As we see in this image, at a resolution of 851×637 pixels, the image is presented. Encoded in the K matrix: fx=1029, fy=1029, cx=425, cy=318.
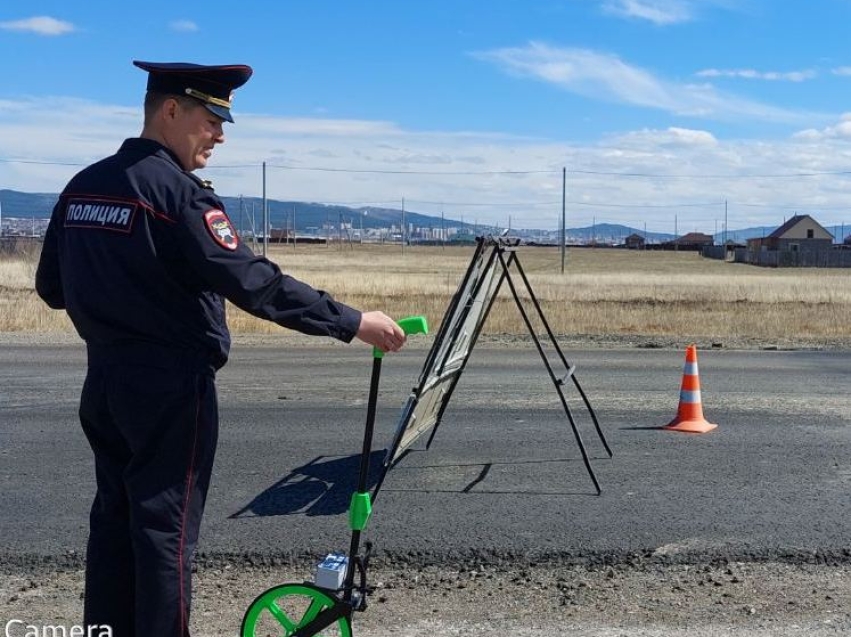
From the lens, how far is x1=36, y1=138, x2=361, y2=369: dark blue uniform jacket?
322 centimetres

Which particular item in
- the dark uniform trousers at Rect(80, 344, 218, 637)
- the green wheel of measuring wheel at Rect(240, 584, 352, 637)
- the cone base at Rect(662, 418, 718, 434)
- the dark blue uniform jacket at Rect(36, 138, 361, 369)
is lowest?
the cone base at Rect(662, 418, 718, 434)

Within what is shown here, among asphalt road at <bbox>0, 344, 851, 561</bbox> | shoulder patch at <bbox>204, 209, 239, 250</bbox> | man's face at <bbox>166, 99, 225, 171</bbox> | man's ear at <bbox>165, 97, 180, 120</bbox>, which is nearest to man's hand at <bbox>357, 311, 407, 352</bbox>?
shoulder patch at <bbox>204, 209, 239, 250</bbox>

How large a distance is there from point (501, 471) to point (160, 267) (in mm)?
4801

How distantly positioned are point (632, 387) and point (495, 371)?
2071mm

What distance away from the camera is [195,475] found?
11.2 ft

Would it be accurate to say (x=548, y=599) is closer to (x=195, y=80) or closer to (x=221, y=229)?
(x=221, y=229)

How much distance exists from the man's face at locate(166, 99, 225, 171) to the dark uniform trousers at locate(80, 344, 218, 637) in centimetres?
67

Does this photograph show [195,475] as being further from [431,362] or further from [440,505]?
[440,505]

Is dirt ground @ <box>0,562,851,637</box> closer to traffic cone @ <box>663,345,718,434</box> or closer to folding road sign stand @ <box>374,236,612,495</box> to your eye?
folding road sign stand @ <box>374,236,612,495</box>

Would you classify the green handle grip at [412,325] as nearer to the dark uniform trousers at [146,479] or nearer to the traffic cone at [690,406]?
the dark uniform trousers at [146,479]

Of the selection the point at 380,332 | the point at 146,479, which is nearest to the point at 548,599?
the point at 380,332

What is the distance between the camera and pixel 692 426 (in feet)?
30.2

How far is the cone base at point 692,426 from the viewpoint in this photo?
916 cm

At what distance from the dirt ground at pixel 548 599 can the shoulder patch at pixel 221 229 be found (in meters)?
2.05
